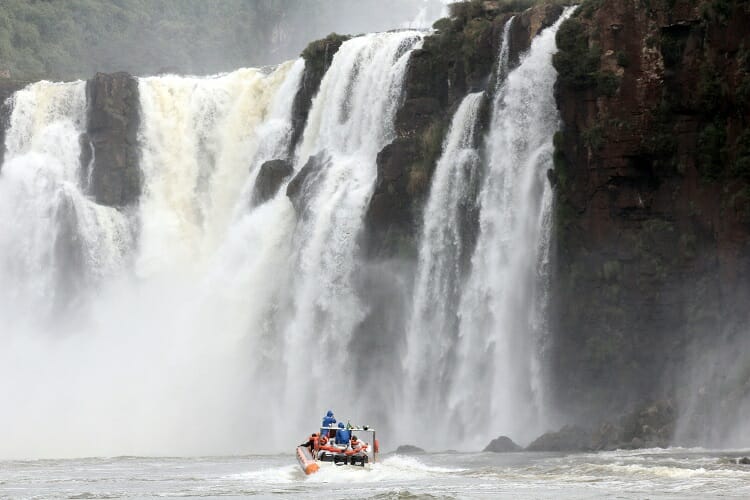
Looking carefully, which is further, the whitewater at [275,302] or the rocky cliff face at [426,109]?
the rocky cliff face at [426,109]

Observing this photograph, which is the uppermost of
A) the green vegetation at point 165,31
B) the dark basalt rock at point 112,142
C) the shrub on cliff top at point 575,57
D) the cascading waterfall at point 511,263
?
the green vegetation at point 165,31

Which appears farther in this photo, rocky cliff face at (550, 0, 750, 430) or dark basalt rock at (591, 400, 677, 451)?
rocky cliff face at (550, 0, 750, 430)

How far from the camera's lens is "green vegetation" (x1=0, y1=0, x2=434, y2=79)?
411 feet

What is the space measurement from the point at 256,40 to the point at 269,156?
84013mm

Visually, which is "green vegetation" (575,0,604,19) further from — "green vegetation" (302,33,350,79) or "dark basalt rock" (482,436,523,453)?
"green vegetation" (302,33,350,79)

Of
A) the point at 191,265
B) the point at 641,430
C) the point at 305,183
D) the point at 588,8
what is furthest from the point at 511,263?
the point at 191,265

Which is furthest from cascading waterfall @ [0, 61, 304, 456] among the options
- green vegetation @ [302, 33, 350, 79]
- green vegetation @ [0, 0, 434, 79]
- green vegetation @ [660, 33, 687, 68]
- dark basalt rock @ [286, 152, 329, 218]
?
green vegetation @ [0, 0, 434, 79]

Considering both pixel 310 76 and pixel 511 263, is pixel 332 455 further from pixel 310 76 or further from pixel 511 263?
pixel 310 76

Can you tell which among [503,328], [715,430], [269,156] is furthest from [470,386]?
[269,156]

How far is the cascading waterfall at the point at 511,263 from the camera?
51.6 meters

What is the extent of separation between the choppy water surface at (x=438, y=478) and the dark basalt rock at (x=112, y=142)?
29.3m

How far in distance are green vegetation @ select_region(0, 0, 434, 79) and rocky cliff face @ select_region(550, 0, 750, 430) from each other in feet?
215

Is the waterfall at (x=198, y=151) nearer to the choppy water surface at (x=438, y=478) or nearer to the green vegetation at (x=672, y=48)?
the choppy water surface at (x=438, y=478)

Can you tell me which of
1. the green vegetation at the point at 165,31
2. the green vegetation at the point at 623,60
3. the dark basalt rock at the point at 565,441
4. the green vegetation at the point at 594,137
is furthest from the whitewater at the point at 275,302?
the green vegetation at the point at 165,31
